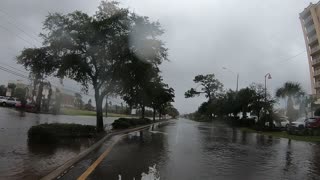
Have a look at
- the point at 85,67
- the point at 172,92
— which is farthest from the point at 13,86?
the point at 85,67

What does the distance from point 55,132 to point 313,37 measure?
77599 millimetres

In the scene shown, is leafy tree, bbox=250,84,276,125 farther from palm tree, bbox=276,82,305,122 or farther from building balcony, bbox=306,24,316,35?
building balcony, bbox=306,24,316,35

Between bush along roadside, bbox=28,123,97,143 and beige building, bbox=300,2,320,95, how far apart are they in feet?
Answer: 230

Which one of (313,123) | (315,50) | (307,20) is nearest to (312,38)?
(315,50)

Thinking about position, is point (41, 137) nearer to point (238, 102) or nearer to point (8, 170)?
point (8, 170)

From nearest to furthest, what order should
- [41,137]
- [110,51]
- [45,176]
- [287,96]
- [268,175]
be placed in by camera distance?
1. [45,176]
2. [268,175]
3. [41,137]
4. [110,51]
5. [287,96]

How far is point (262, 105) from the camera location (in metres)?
52.0

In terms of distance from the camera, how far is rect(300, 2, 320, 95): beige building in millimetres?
80812

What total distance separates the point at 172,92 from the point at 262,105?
1630 centimetres

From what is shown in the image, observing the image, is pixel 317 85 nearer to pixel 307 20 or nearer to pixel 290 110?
pixel 307 20

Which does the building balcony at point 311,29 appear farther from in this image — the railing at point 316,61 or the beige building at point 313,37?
the railing at point 316,61

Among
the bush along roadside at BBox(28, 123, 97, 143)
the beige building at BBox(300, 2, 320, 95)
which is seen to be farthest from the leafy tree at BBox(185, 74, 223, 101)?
the bush along roadside at BBox(28, 123, 97, 143)

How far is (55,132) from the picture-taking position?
18594 millimetres

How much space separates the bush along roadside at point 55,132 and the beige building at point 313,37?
230 ft
